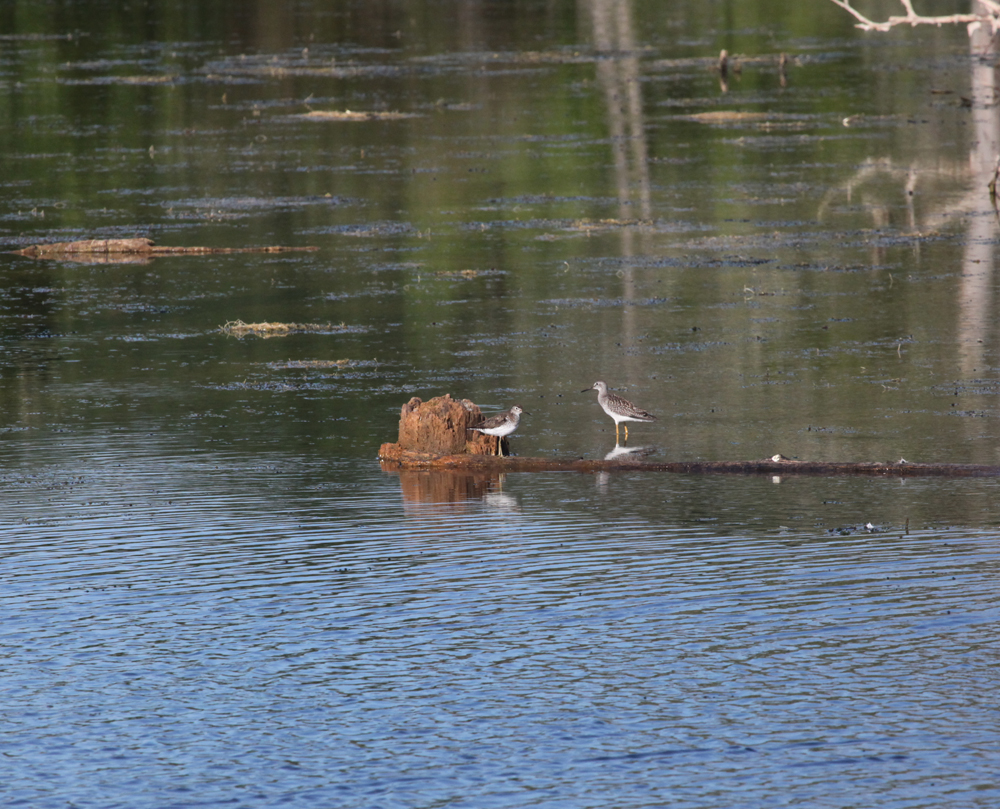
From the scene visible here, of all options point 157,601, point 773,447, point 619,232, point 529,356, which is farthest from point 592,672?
point 619,232

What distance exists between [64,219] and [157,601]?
22.5 metres

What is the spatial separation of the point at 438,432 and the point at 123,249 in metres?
15.3

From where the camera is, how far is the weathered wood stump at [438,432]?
1820 cm

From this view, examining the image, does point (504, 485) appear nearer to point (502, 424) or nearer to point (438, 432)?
point (502, 424)

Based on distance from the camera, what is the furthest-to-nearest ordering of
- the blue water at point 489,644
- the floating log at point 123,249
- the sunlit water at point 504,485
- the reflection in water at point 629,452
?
the floating log at point 123,249 → the reflection in water at point 629,452 → the sunlit water at point 504,485 → the blue water at point 489,644

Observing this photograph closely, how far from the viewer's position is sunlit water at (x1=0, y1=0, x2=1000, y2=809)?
11586 millimetres

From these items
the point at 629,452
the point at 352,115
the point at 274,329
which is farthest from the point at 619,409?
the point at 352,115

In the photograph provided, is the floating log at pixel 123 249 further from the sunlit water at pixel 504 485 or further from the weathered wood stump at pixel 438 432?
the weathered wood stump at pixel 438 432

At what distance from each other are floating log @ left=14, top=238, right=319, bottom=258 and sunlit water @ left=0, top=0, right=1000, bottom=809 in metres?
0.53

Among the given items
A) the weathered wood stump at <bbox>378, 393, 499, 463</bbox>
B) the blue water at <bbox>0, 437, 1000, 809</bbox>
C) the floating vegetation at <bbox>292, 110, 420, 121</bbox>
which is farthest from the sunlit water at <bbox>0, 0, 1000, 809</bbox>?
the floating vegetation at <bbox>292, 110, 420, 121</bbox>

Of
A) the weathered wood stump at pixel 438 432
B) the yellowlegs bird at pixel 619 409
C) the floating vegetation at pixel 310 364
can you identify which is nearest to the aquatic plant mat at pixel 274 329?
the floating vegetation at pixel 310 364

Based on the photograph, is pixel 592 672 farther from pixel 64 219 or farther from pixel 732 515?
pixel 64 219

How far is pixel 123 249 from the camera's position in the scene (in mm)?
31859

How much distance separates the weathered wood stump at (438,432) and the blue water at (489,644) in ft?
1.63
